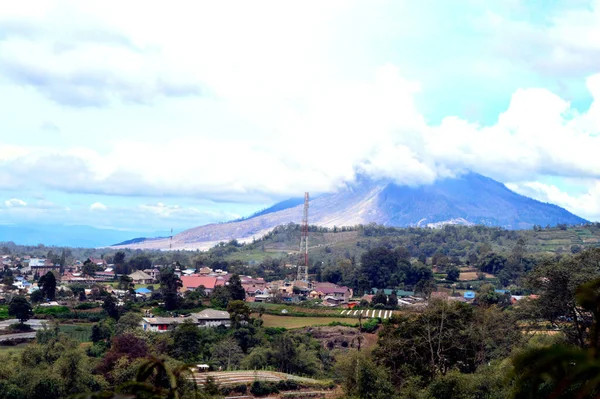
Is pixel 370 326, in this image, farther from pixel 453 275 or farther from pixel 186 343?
pixel 453 275

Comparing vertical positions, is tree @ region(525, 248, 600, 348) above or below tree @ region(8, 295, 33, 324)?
above

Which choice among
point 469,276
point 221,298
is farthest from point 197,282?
point 469,276

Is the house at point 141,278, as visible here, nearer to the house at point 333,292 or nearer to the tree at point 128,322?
the house at point 333,292

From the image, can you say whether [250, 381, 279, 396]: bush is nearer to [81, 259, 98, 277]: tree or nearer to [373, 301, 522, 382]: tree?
[373, 301, 522, 382]: tree

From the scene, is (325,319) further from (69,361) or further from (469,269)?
(469,269)

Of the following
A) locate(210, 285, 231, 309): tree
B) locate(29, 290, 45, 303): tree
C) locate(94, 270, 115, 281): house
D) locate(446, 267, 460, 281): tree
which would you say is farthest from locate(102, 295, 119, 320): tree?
locate(446, 267, 460, 281): tree

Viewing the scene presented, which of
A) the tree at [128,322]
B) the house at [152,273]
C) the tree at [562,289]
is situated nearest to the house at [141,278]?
the house at [152,273]
